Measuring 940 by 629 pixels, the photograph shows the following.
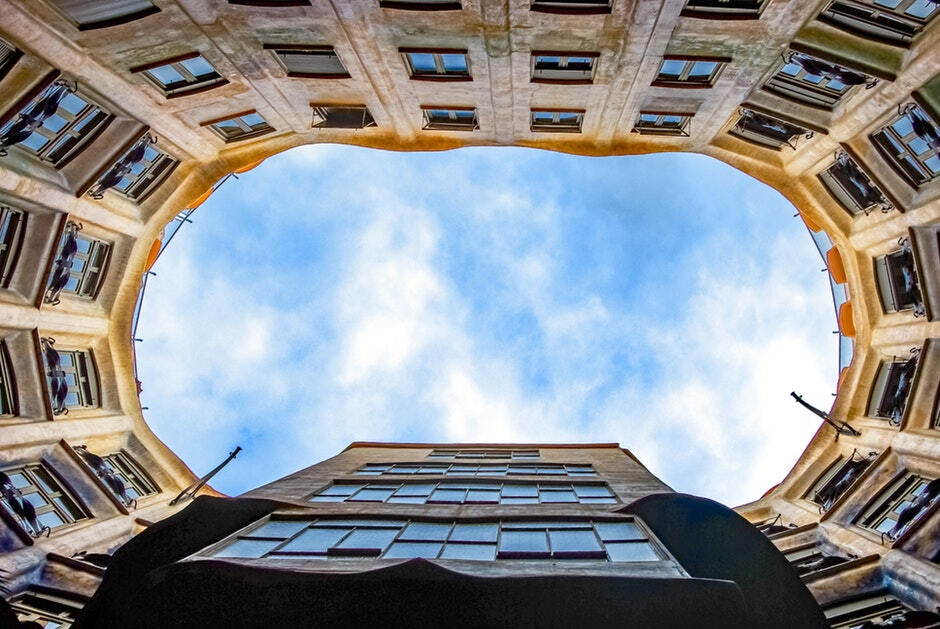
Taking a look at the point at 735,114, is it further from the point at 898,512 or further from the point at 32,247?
the point at 32,247

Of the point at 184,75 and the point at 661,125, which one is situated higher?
the point at 184,75

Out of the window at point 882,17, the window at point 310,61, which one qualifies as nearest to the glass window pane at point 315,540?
the window at point 310,61

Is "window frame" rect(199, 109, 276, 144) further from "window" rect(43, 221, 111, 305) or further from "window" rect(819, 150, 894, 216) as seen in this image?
"window" rect(819, 150, 894, 216)

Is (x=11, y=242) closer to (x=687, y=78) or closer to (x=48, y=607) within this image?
(x=48, y=607)

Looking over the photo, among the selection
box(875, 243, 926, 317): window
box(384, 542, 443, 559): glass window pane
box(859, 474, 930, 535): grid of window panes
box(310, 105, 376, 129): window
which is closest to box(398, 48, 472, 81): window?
box(310, 105, 376, 129): window

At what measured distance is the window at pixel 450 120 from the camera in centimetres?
1904

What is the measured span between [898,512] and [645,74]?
1549 centimetres

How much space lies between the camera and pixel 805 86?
634 inches

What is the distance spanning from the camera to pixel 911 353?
1812 centimetres

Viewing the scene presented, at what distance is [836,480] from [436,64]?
21.2 meters

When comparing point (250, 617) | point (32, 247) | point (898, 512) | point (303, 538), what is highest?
point (32, 247)

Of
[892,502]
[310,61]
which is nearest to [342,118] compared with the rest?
[310,61]

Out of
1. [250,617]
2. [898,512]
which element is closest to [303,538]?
[250,617]

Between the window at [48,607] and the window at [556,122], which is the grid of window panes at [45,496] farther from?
the window at [556,122]
